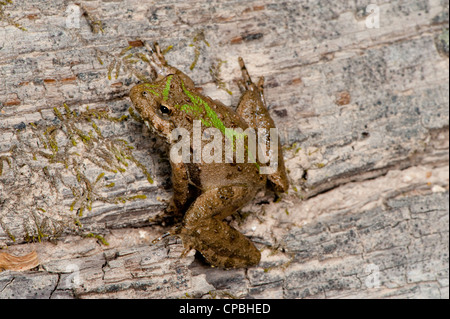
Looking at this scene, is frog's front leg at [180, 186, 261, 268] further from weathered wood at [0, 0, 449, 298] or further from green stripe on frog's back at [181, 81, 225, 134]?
green stripe on frog's back at [181, 81, 225, 134]

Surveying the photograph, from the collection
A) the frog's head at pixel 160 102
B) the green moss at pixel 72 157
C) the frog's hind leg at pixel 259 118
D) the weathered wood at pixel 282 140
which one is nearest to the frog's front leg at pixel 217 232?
the weathered wood at pixel 282 140

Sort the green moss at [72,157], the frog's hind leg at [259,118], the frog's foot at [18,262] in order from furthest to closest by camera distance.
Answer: the frog's hind leg at [259,118] → the green moss at [72,157] → the frog's foot at [18,262]

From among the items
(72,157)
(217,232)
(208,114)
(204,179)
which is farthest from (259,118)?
(72,157)

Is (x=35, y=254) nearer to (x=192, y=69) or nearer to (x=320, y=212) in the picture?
(x=192, y=69)

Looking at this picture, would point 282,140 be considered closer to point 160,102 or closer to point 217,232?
point 217,232

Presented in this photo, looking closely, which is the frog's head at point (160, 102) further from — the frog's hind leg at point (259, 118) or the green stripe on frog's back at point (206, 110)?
the frog's hind leg at point (259, 118)

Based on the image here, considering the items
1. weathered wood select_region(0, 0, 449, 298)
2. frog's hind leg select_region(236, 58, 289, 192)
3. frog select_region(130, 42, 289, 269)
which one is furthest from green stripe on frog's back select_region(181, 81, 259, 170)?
weathered wood select_region(0, 0, 449, 298)
